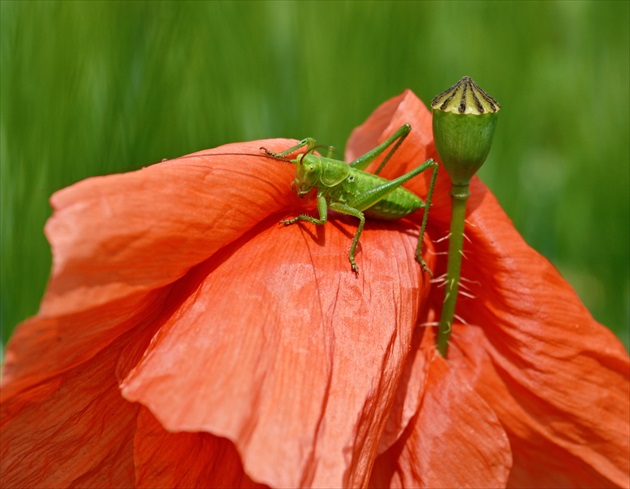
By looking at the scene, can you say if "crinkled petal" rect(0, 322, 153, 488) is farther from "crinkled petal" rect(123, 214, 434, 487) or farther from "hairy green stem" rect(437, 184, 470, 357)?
"hairy green stem" rect(437, 184, 470, 357)

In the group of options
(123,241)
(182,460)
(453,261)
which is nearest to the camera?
(123,241)

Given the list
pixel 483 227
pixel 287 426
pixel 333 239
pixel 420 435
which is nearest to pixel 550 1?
pixel 483 227

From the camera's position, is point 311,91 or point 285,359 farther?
point 311,91

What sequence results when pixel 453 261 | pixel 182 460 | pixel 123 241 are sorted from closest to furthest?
pixel 123 241, pixel 182 460, pixel 453 261

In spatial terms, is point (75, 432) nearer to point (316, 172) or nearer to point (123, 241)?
point (123, 241)

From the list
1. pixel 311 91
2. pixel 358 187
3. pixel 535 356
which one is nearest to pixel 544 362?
pixel 535 356

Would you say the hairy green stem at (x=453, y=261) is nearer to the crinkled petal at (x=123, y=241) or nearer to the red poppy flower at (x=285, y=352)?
the red poppy flower at (x=285, y=352)
